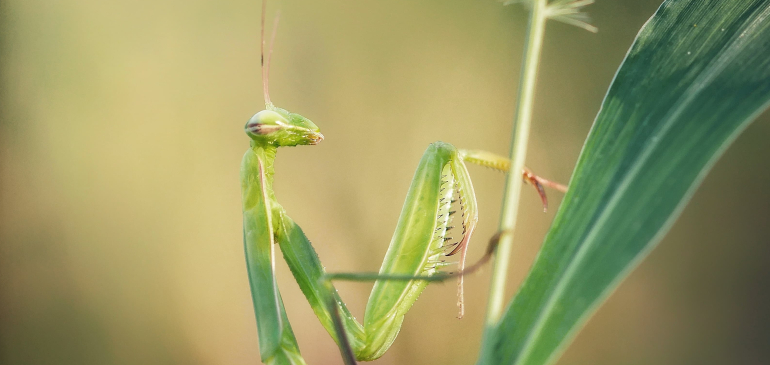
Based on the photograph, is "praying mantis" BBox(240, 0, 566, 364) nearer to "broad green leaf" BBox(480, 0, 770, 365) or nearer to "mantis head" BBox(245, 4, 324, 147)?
"mantis head" BBox(245, 4, 324, 147)

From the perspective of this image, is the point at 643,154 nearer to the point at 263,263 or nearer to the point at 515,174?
the point at 515,174

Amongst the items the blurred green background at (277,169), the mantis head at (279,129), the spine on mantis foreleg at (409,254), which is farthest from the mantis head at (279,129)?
the blurred green background at (277,169)

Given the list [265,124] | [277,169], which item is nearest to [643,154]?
[265,124]

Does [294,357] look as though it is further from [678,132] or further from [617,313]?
[617,313]

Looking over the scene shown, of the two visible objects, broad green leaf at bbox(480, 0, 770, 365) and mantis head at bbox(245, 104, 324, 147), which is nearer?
broad green leaf at bbox(480, 0, 770, 365)

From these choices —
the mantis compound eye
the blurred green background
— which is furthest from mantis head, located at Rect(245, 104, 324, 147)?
the blurred green background

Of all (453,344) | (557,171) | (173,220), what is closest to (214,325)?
(173,220)
